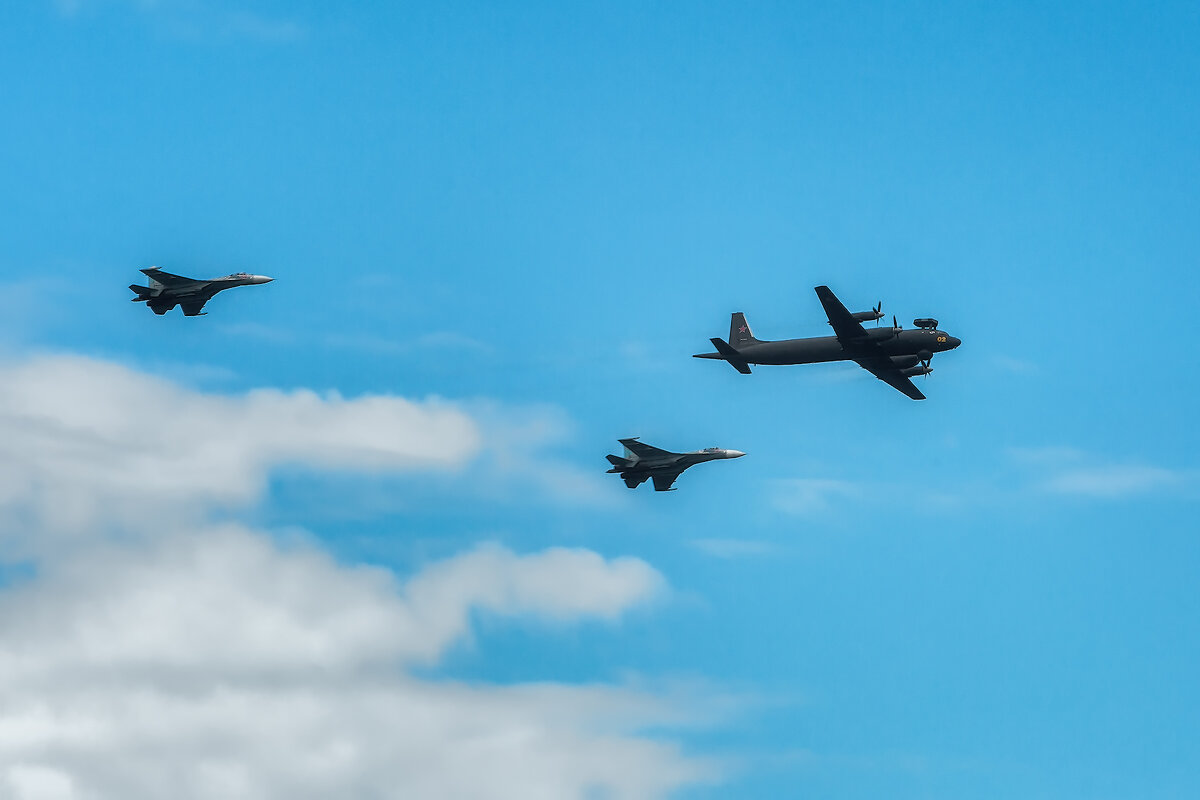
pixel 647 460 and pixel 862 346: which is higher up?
pixel 862 346

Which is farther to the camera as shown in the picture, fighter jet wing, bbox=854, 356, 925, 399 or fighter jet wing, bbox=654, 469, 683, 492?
fighter jet wing, bbox=654, 469, 683, 492

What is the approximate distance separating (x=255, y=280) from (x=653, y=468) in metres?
49.0

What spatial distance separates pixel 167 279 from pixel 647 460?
186ft

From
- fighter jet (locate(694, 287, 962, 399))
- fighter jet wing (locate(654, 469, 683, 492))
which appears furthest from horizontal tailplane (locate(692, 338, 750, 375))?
fighter jet wing (locate(654, 469, 683, 492))

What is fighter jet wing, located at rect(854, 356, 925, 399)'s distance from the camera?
178875 mm

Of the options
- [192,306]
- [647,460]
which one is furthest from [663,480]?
[192,306]

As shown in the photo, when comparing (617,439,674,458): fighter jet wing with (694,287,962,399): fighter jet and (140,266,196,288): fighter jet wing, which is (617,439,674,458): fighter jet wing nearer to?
(694,287,962,399): fighter jet

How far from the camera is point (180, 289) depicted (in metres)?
186

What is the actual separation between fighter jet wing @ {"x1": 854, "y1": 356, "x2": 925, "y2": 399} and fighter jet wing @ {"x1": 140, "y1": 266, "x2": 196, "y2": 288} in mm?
74080

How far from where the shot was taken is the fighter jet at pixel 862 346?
174125mm

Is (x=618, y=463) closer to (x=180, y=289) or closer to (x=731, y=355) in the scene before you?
(x=731, y=355)

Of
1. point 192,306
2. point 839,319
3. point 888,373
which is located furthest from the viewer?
point 192,306

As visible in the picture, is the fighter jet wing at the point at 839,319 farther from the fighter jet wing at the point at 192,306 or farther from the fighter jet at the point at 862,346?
the fighter jet wing at the point at 192,306

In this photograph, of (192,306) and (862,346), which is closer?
(862,346)
